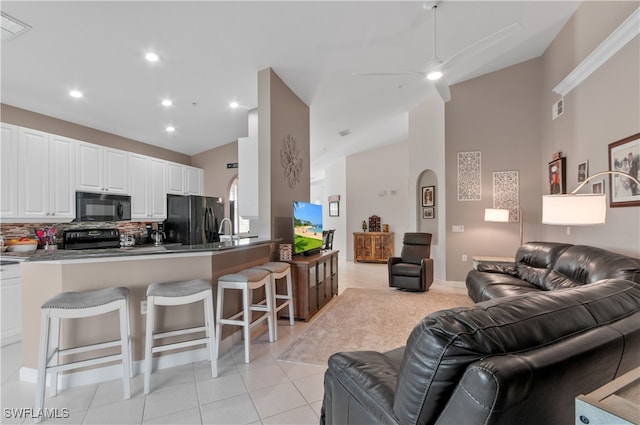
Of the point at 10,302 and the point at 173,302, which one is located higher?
the point at 173,302

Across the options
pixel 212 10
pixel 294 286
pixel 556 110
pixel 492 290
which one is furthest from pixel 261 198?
pixel 556 110

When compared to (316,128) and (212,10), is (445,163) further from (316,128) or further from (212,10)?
(212,10)

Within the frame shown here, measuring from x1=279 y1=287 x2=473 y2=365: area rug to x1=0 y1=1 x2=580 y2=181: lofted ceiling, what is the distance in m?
3.02

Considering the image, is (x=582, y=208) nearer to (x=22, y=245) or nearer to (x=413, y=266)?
(x=413, y=266)

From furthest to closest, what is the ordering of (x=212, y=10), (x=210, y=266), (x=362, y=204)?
(x=362, y=204) → (x=210, y=266) → (x=212, y=10)

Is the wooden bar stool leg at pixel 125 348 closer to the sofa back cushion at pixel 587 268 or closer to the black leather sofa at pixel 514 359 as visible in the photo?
the black leather sofa at pixel 514 359

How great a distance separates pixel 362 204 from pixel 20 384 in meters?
7.59

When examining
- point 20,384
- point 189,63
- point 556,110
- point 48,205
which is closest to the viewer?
point 20,384

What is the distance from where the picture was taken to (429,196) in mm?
5922

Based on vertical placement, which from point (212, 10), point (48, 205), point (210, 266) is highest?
point (212, 10)

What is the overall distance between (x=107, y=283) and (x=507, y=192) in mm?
5597

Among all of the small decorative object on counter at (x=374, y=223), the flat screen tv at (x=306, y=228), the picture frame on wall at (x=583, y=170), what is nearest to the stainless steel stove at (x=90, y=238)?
the flat screen tv at (x=306, y=228)

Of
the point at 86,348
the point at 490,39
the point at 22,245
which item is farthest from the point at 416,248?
the point at 22,245

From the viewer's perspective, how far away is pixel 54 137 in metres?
3.67
